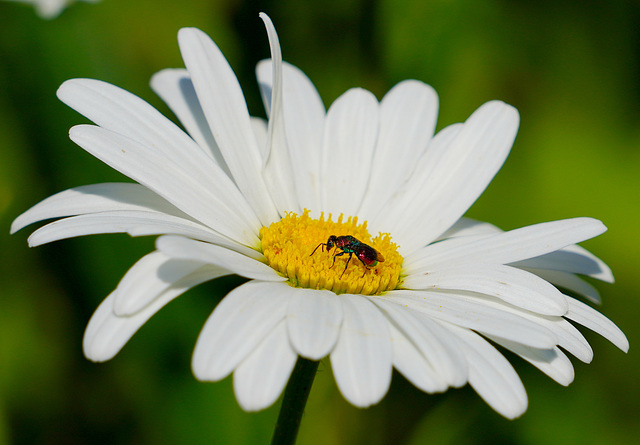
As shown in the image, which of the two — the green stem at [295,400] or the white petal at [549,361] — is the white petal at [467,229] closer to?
the white petal at [549,361]

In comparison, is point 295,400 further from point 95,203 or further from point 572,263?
point 572,263

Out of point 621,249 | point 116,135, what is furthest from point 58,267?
point 621,249

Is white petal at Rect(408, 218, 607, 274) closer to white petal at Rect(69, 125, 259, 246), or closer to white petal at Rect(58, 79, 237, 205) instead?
white petal at Rect(69, 125, 259, 246)

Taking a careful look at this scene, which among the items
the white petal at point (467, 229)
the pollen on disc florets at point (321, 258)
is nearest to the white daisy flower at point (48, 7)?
the pollen on disc florets at point (321, 258)

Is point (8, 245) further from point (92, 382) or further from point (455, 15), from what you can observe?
point (455, 15)

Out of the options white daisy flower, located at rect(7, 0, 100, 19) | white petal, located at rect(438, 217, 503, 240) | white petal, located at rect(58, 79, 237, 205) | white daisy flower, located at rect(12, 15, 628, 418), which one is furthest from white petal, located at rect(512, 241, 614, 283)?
white daisy flower, located at rect(7, 0, 100, 19)

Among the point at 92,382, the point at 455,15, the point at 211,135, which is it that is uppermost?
the point at 455,15

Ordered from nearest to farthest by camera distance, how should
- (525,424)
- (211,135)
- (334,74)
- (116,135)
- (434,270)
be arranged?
(116,135), (434,270), (211,135), (525,424), (334,74)
